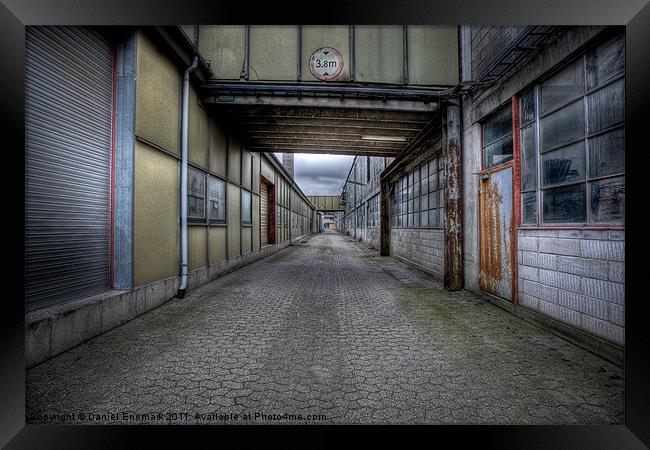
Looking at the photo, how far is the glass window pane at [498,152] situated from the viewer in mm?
5309

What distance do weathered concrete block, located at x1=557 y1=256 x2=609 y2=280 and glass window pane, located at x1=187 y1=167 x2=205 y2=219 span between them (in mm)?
7215

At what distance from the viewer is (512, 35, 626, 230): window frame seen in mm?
3334

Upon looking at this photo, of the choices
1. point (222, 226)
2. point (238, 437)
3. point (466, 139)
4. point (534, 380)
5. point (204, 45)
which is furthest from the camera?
point (222, 226)

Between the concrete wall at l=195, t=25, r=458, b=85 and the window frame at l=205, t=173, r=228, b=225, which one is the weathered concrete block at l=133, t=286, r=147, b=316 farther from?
the concrete wall at l=195, t=25, r=458, b=85

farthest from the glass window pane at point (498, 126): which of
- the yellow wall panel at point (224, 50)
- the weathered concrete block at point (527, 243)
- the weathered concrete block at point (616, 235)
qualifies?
the yellow wall panel at point (224, 50)

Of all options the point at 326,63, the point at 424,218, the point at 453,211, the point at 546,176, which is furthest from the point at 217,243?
the point at 546,176

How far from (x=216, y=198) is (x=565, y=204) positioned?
807 centimetres

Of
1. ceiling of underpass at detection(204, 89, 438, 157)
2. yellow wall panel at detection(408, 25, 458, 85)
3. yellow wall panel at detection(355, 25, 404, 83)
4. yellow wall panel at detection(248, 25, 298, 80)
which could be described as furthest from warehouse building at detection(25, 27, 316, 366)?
yellow wall panel at detection(408, 25, 458, 85)

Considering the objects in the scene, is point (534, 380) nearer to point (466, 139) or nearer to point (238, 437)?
point (238, 437)

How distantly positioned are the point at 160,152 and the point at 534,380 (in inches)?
265

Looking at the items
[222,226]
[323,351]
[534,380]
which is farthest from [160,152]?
[534,380]

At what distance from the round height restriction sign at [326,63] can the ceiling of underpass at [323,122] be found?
2.11ft

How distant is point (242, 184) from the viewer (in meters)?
10.9

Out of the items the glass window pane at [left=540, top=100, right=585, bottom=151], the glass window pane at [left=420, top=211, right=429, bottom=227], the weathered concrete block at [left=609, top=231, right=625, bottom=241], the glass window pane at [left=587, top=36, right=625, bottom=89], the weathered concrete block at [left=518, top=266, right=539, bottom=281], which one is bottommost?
the weathered concrete block at [left=518, top=266, right=539, bottom=281]
